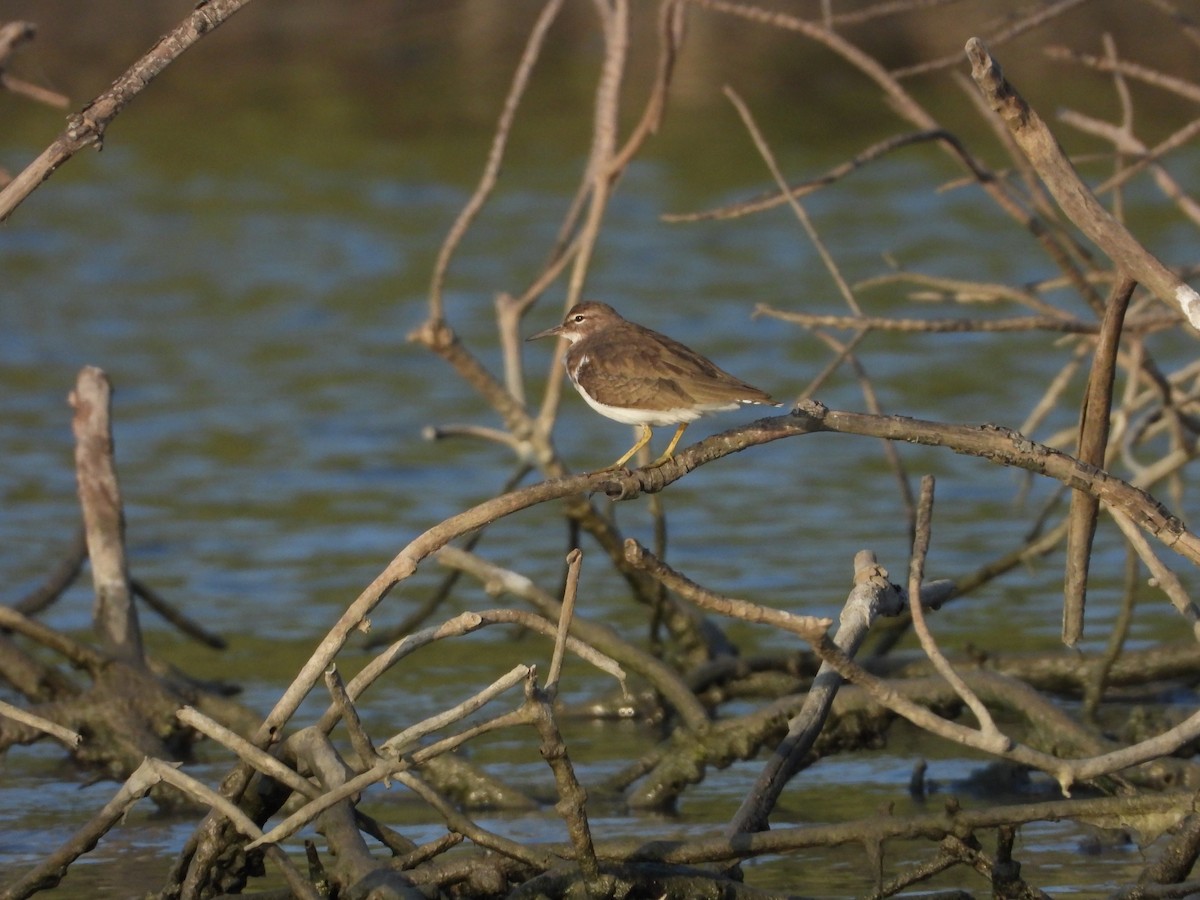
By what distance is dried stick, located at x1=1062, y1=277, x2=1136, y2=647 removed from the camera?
5367mm

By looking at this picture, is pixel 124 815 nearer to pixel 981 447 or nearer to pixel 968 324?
pixel 981 447

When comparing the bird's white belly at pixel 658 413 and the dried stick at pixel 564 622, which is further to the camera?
the bird's white belly at pixel 658 413

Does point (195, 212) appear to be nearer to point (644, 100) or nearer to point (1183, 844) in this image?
point (644, 100)

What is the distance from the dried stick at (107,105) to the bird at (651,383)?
86.6 inches

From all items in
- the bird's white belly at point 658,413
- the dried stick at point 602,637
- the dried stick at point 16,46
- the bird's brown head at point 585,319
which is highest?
the dried stick at point 16,46

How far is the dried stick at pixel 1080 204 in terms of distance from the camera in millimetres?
4852

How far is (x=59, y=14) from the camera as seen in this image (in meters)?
28.0

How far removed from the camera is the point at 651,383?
6.90m

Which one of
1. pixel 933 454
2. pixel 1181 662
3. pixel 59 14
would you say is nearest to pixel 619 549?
pixel 1181 662

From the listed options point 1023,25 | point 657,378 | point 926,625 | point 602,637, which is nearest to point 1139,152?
point 1023,25

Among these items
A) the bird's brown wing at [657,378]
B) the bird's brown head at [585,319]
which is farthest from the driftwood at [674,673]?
the bird's brown wing at [657,378]

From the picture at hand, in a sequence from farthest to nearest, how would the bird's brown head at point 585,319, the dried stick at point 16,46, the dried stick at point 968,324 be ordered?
the bird's brown head at point 585,319 → the dried stick at point 968,324 → the dried stick at point 16,46

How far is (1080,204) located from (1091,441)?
86cm

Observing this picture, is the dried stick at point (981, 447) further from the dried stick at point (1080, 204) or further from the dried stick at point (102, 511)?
the dried stick at point (102, 511)
